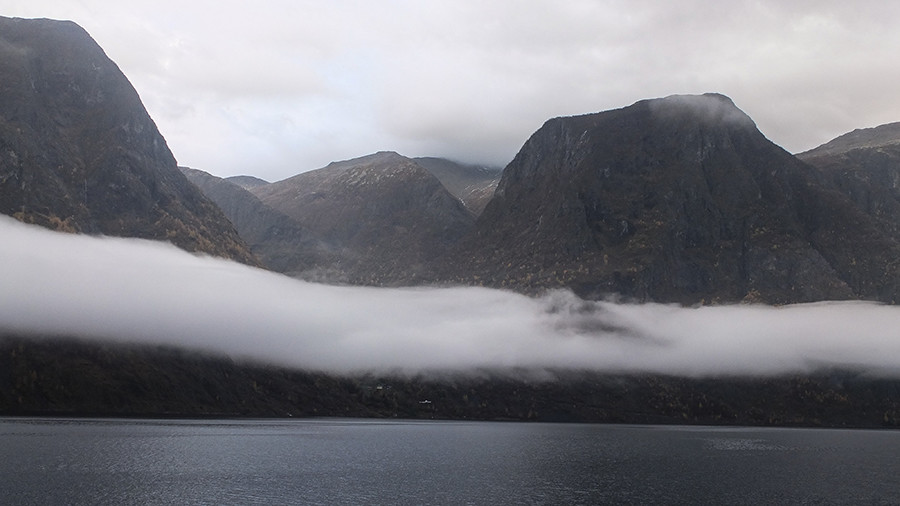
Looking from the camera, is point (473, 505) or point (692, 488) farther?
point (692, 488)

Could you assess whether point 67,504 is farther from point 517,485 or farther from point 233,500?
point 517,485

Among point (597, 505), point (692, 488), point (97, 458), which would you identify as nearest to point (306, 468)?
point (97, 458)

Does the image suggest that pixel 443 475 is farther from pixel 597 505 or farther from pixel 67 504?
pixel 67 504

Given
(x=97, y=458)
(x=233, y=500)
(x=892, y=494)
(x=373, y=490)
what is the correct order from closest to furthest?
(x=233, y=500) → (x=373, y=490) → (x=892, y=494) → (x=97, y=458)

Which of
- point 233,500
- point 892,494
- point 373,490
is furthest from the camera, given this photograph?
point 892,494

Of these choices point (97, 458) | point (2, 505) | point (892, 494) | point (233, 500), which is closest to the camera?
point (2, 505)

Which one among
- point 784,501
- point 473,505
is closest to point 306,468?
point 473,505

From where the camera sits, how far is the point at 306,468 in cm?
19112

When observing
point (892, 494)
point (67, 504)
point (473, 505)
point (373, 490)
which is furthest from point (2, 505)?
point (892, 494)

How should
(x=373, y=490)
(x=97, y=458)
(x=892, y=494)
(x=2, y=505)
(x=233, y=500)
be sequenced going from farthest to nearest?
(x=97, y=458), (x=892, y=494), (x=373, y=490), (x=233, y=500), (x=2, y=505)

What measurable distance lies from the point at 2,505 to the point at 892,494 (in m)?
174

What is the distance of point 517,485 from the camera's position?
564ft

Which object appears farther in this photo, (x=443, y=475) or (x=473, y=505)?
(x=443, y=475)

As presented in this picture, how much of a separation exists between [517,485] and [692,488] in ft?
133
